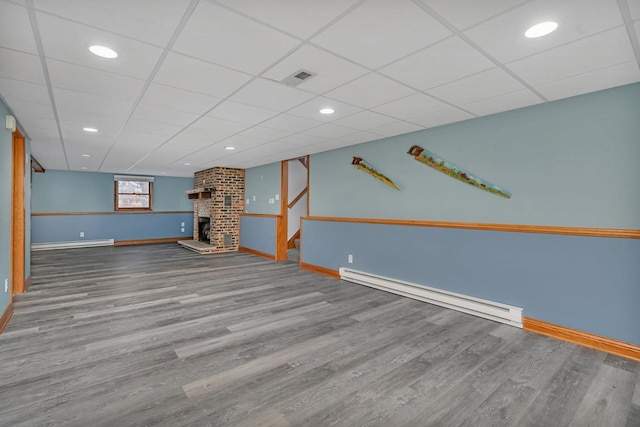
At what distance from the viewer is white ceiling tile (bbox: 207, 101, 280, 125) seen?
3.15m

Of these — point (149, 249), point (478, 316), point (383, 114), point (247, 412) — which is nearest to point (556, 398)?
point (478, 316)

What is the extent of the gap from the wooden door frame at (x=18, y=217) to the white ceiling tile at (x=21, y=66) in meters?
2.13

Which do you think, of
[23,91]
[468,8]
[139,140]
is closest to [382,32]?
[468,8]

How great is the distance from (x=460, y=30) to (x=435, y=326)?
2597 millimetres

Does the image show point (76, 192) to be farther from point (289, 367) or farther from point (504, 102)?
point (504, 102)

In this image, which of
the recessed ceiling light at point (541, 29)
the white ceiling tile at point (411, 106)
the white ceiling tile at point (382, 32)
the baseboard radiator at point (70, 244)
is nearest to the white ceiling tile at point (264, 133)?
the white ceiling tile at point (411, 106)

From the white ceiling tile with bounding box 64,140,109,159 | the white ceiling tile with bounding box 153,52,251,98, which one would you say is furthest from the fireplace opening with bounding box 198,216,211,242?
the white ceiling tile with bounding box 153,52,251,98

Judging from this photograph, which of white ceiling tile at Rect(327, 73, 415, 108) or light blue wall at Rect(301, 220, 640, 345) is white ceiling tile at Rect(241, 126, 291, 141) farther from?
light blue wall at Rect(301, 220, 640, 345)

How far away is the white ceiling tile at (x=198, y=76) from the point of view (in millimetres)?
2215

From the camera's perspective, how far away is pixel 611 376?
221 centimetres

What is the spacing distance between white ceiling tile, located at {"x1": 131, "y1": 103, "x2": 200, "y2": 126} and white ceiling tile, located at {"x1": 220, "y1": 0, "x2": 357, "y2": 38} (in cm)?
204

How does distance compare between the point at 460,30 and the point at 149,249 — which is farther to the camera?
the point at 149,249

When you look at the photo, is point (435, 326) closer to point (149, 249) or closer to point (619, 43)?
point (619, 43)

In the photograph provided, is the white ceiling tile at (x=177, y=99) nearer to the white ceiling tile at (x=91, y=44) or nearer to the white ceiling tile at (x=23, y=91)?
the white ceiling tile at (x=91, y=44)
